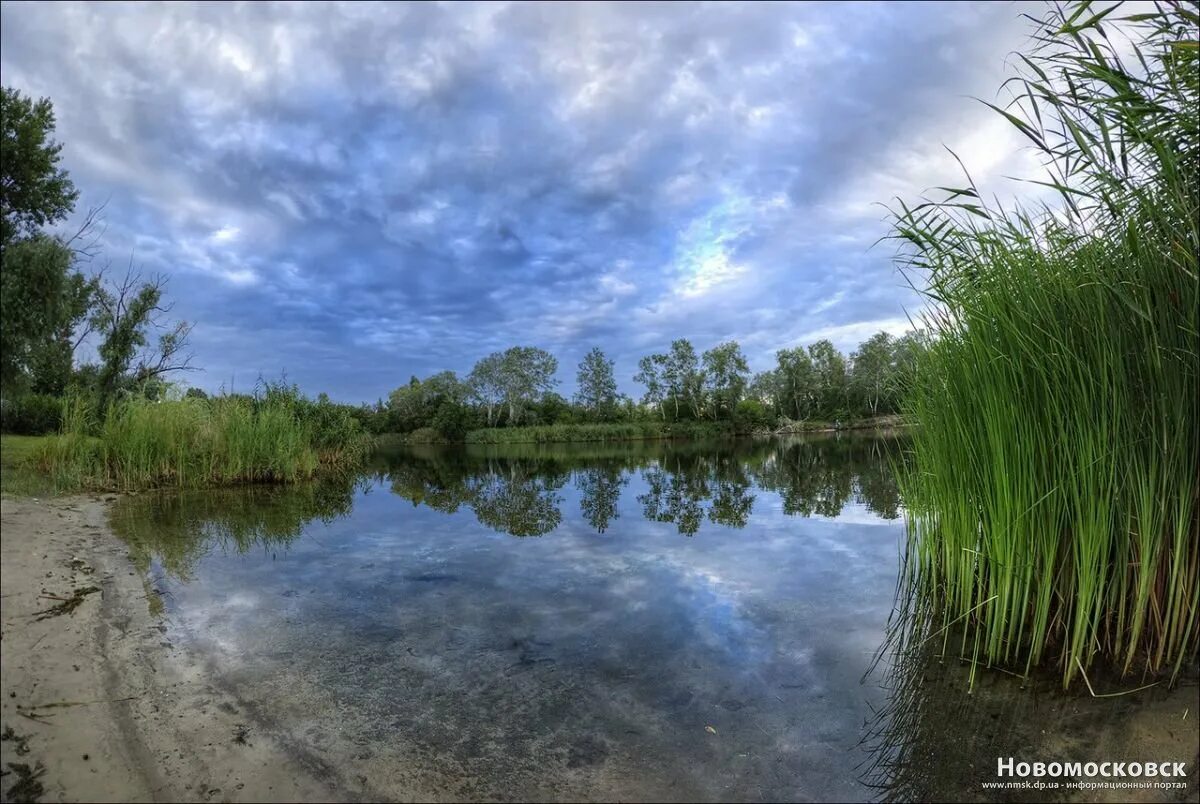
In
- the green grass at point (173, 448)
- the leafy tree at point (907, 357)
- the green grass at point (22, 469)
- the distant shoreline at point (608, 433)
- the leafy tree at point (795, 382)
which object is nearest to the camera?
the leafy tree at point (907, 357)

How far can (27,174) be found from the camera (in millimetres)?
5688

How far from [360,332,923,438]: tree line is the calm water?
51357 millimetres

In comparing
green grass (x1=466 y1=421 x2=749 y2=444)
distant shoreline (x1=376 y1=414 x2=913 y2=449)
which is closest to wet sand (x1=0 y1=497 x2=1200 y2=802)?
distant shoreline (x1=376 y1=414 x2=913 y2=449)

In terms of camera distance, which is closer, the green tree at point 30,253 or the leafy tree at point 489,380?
the green tree at point 30,253

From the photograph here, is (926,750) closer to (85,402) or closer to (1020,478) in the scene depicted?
(1020,478)

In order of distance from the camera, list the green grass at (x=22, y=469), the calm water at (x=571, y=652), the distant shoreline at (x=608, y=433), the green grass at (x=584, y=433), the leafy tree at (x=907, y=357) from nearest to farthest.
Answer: the calm water at (x=571, y=652)
the leafy tree at (x=907, y=357)
the green grass at (x=22, y=469)
the green grass at (x=584, y=433)
the distant shoreline at (x=608, y=433)

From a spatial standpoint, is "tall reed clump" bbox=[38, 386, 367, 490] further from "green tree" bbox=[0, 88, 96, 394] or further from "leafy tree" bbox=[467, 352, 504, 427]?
"leafy tree" bbox=[467, 352, 504, 427]

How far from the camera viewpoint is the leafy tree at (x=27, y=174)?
5379mm

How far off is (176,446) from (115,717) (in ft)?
38.9

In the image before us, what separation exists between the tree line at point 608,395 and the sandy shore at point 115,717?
54.4 metres

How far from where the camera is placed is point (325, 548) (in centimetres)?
812

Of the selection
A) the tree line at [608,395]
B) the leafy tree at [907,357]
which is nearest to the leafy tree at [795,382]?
the tree line at [608,395]

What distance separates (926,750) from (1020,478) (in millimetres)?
1697

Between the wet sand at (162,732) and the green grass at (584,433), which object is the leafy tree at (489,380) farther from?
the wet sand at (162,732)
